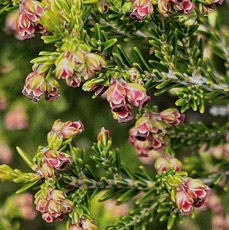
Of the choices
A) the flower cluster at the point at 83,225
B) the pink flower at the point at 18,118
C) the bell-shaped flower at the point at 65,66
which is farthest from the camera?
the pink flower at the point at 18,118

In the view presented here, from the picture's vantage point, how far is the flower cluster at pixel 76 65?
119 centimetres

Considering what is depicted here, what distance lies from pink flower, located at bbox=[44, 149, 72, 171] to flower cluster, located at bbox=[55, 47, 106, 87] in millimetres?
207

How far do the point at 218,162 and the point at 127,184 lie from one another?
0.47 metres

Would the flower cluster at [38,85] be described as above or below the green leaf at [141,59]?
above

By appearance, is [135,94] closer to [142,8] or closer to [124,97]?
[124,97]

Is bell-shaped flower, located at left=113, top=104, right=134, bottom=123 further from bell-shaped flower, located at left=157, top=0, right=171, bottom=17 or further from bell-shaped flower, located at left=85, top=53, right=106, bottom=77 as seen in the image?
bell-shaped flower, located at left=157, top=0, right=171, bottom=17

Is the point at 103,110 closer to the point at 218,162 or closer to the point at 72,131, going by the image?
the point at 218,162

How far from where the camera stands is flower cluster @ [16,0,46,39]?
131 centimetres

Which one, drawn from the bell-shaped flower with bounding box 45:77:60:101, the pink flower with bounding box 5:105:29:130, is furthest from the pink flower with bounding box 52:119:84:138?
the pink flower with bounding box 5:105:29:130

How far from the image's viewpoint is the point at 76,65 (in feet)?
3.99

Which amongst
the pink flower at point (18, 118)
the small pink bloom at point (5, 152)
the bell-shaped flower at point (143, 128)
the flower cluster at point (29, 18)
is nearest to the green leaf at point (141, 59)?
the bell-shaped flower at point (143, 128)

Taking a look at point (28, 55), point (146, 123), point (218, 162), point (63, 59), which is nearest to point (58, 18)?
point (63, 59)

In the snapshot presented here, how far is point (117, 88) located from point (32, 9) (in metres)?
0.26

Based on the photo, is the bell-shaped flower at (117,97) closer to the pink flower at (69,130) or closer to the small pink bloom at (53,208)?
the pink flower at (69,130)
